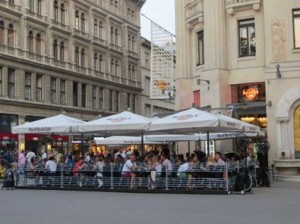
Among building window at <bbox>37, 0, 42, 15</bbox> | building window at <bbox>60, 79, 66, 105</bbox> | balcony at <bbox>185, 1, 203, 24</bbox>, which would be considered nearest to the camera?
balcony at <bbox>185, 1, 203, 24</bbox>

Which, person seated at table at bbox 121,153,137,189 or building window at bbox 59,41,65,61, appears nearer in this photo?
person seated at table at bbox 121,153,137,189

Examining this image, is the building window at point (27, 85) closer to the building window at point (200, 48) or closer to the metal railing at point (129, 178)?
the building window at point (200, 48)

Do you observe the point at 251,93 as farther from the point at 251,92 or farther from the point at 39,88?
the point at 39,88

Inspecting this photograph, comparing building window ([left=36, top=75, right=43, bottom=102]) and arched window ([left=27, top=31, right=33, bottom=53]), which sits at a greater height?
arched window ([left=27, top=31, right=33, bottom=53])

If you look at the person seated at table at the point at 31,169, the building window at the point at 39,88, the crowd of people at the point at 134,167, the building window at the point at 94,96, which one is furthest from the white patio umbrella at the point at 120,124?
the building window at the point at 94,96

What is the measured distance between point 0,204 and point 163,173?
20.8 feet

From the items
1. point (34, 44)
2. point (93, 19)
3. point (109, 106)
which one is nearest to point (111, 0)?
point (93, 19)

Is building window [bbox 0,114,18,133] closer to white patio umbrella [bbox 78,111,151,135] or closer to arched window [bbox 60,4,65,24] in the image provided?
arched window [bbox 60,4,65,24]

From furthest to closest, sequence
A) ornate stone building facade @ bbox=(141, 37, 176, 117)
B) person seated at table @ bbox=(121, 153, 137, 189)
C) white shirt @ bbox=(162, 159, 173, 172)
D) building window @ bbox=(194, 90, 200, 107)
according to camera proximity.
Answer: ornate stone building facade @ bbox=(141, 37, 176, 117), building window @ bbox=(194, 90, 200, 107), person seated at table @ bbox=(121, 153, 137, 189), white shirt @ bbox=(162, 159, 173, 172)

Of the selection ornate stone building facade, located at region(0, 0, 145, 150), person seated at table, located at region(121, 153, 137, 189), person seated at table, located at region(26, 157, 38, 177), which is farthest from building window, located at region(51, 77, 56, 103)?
person seated at table, located at region(121, 153, 137, 189)

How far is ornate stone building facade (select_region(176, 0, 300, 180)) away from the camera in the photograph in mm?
26219

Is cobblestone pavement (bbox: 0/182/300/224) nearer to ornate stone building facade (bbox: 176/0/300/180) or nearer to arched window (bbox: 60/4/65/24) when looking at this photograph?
ornate stone building facade (bbox: 176/0/300/180)

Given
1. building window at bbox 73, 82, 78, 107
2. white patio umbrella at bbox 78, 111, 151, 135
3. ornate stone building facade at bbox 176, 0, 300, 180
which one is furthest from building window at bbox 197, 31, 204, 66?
building window at bbox 73, 82, 78, 107

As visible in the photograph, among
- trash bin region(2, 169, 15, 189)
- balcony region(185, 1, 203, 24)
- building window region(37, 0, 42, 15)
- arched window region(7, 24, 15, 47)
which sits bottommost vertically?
trash bin region(2, 169, 15, 189)
